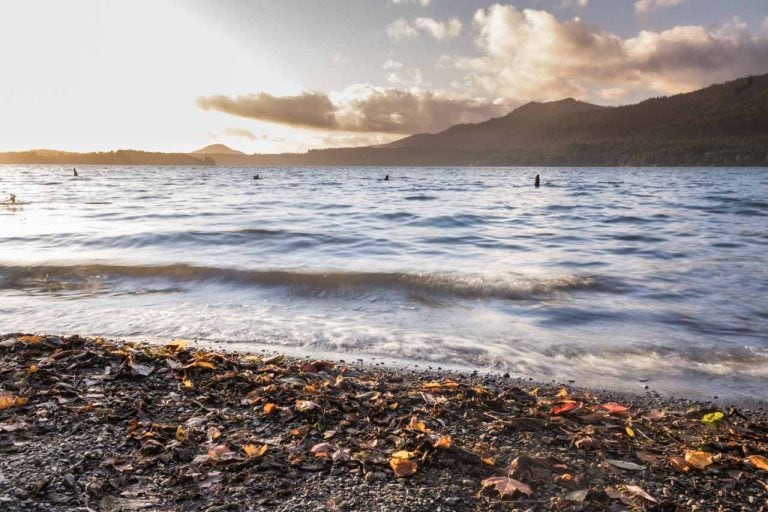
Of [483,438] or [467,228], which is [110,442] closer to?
[483,438]

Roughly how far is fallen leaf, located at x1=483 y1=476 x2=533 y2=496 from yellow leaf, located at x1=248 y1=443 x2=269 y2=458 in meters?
1.44

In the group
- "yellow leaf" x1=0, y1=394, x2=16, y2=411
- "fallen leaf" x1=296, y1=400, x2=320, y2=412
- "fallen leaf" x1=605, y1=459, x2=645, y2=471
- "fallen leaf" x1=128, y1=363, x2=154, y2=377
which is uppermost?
Answer: "yellow leaf" x1=0, y1=394, x2=16, y2=411

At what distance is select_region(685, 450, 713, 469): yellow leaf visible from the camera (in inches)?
127

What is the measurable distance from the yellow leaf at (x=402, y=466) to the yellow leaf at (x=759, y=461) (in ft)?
Result: 7.60

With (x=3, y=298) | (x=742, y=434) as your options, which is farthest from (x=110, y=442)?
(x=3, y=298)

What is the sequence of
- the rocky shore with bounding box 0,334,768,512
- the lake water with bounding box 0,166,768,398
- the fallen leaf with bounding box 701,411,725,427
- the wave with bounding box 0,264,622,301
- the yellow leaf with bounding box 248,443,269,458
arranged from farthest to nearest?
1. the wave with bounding box 0,264,622,301
2. the lake water with bounding box 0,166,768,398
3. the fallen leaf with bounding box 701,411,725,427
4. the yellow leaf with bounding box 248,443,269,458
5. the rocky shore with bounding box 0,334,768,512

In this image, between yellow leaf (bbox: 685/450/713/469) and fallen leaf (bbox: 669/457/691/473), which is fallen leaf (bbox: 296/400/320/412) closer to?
fallen leaf (bbox: 669/457/691/473)

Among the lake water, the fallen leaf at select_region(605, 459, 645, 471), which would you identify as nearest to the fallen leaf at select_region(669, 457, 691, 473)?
the fallen leaf at select_region(605, 459, 645, 471)

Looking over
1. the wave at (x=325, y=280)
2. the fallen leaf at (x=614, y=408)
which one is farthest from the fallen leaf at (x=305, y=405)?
the wave at (x=325, y=280)

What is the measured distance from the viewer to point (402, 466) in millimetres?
3033

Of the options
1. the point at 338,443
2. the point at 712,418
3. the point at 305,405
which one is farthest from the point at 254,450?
the point at 712,418

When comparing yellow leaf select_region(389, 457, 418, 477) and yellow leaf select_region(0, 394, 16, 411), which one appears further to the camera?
yellow leaf select_region(0, 394, 16, 411)

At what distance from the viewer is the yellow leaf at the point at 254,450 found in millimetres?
3152

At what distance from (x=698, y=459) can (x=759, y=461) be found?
0.40 meters
